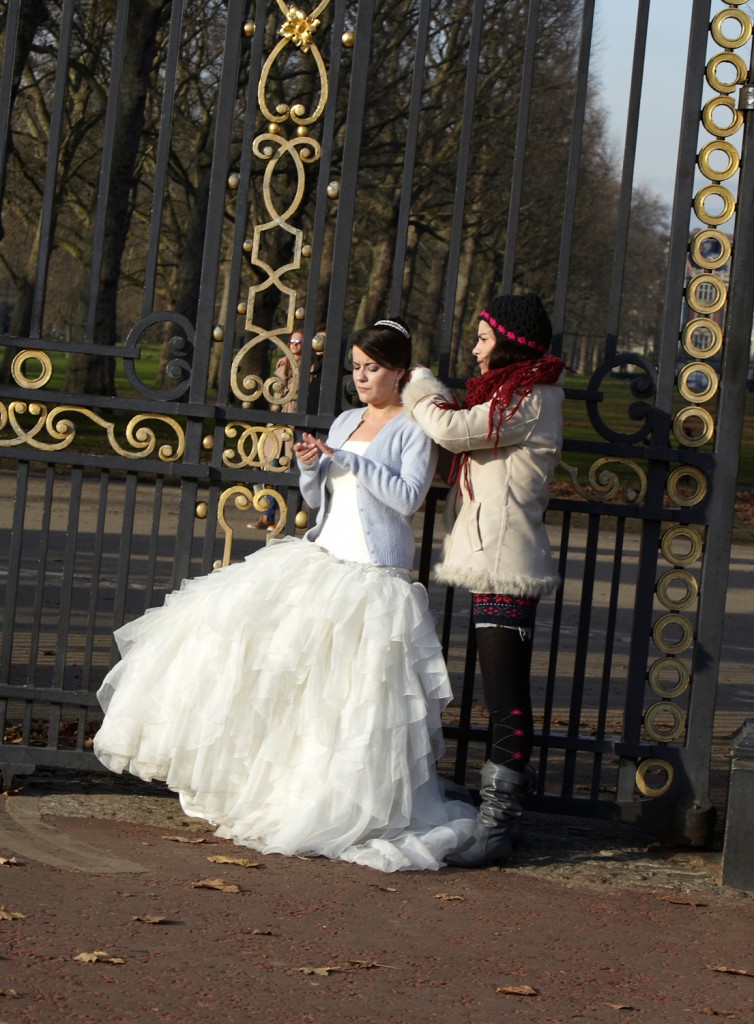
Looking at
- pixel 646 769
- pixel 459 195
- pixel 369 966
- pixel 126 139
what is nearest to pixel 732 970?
pixel 369 966

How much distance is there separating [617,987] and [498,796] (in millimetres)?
1129

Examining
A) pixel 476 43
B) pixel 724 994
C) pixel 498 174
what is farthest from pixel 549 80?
pixel 724 994

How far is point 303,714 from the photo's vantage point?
4.71m

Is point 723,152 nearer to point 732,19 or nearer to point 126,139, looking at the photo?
point 732,19

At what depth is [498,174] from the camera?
77.4 ft

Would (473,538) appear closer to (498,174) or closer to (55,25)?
(55,25)

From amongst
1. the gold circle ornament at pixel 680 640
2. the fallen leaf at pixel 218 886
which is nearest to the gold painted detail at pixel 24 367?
the fallen leaf at pixel 218 886

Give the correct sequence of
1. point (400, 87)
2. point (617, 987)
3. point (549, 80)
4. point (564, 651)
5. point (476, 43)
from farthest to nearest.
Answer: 1. point (549, 80)
2. point (400, 87)
3. point (564, 651)
4. point (476, 43)
5. point (617, 987)

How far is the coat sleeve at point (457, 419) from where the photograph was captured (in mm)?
4777

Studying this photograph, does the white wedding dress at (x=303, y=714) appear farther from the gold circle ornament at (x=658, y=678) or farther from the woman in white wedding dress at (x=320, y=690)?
the gold circle ornament at (x=658, y=678)

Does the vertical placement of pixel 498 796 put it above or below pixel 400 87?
below

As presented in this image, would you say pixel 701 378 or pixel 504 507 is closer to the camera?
pixel 504 507

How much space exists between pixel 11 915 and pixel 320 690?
1.27 metres

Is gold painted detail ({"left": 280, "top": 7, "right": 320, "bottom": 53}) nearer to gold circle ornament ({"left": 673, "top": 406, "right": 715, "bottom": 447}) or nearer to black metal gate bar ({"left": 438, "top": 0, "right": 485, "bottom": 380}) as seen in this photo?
black metal gate bar ({"left": 438, "top": 0, "right": 485, "bottom": 380})
